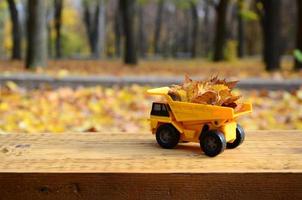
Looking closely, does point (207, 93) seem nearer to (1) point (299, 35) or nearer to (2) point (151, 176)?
(2) point (151, 176)

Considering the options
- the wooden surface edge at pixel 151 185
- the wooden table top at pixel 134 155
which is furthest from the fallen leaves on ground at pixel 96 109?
the wooden surface edge at pixel 151 185

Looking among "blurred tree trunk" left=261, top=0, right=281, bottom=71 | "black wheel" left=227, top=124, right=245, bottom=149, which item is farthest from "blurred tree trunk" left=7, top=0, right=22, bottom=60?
"black wheel" left=227, top=124, right=245, bottom=149

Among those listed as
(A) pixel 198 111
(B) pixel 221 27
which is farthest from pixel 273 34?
(A) pixel 198 111

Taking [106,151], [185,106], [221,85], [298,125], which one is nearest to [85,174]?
[106,151]

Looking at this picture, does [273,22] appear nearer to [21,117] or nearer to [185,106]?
[21,117]

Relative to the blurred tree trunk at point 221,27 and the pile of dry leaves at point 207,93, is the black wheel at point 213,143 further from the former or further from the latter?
the blurred tree trunk at point 221,27

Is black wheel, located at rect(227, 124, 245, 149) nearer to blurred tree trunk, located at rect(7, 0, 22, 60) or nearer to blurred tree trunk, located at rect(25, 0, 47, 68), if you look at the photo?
blurred tree trunk, located at rect(25, 0, 47, 68)
